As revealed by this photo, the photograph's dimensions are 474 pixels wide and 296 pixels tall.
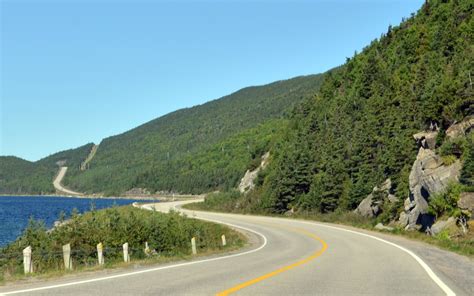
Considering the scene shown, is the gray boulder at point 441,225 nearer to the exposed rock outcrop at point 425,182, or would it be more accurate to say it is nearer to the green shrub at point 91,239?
the exposed rock outcrop at point 425,182

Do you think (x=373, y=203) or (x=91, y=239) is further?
(x=373, y=203)

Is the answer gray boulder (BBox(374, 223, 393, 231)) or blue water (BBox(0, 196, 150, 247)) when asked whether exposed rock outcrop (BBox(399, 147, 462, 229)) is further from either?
blue water (BBox(0, 196, 150, 247))

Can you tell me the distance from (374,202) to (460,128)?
1026 cm

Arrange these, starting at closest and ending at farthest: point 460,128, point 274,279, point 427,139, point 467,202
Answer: point 274,279
point 467,202
point 460,128
point 427,139

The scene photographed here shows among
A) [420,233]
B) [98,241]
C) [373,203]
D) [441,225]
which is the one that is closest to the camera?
[98,241]

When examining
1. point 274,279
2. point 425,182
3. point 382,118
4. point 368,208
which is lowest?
point 368,208

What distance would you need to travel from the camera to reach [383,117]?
166 ft

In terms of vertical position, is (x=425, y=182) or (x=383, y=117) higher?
(x=383, y=117)

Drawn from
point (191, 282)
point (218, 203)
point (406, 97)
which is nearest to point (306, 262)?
point (191, 282)

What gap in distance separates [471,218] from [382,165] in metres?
18.1

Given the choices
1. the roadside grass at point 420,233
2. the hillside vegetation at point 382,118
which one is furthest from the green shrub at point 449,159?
the roadside grass at point 420,233

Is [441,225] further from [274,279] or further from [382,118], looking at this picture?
[382,118]

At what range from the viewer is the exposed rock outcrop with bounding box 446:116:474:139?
30.6 meters

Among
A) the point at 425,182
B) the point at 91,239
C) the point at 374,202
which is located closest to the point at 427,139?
the point at 425,182
